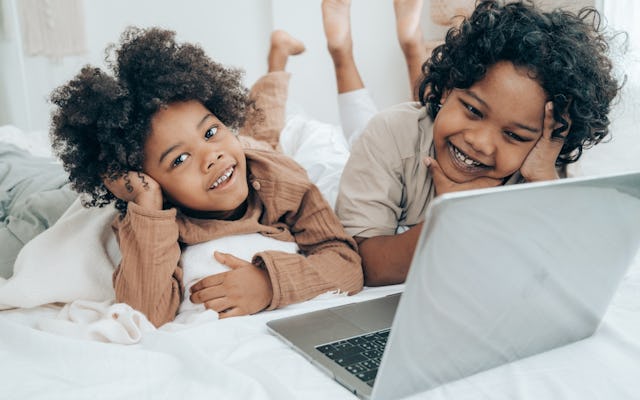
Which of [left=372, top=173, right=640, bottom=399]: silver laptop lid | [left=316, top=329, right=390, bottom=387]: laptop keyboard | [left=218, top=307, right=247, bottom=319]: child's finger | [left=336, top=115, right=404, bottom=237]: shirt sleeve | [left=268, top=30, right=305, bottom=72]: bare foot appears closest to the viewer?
[left=372, top=173, right=640, bottom=399]: silver laptop lid

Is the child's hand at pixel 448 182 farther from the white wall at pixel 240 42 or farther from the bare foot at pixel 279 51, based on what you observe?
the white wall at pixel 240 42

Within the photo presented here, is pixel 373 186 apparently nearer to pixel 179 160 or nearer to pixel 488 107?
pixel 488 107

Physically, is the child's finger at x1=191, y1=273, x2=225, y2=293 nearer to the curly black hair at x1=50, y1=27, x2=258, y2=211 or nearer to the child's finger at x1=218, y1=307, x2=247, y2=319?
the child's finger at x1=218, y1=307, x2=247, y2=319

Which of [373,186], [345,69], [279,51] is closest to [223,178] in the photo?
[373,186]

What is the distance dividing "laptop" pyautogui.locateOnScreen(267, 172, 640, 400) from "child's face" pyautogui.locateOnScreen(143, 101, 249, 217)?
0.33 metres

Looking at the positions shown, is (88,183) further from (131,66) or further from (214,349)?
(214,349)

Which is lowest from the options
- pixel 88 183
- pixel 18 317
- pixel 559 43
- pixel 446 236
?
pixel 18 317

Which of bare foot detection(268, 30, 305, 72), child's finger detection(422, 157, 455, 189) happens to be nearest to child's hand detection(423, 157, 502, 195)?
child's finger detection(422, 157, 455, 189)

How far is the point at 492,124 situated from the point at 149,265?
1.87 ft

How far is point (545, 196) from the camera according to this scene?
46 cm

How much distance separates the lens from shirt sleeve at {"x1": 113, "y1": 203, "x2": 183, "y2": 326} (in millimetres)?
833

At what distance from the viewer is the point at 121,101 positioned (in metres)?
0.89

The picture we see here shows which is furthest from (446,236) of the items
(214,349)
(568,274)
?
(214,349)

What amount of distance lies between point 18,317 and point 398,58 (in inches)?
90.0
